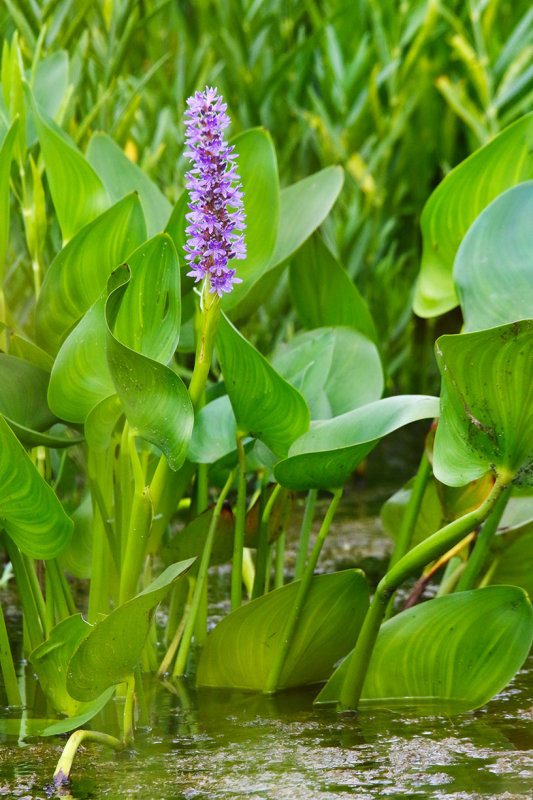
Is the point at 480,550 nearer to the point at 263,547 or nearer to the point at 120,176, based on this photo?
the point at 263,547

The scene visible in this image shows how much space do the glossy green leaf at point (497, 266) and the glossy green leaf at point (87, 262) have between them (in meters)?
0.36

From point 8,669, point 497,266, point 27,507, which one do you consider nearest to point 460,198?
point 497,266

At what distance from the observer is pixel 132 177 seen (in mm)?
1319

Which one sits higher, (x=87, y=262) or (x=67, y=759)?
(x=87, y=262)

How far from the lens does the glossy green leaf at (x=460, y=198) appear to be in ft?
3.81

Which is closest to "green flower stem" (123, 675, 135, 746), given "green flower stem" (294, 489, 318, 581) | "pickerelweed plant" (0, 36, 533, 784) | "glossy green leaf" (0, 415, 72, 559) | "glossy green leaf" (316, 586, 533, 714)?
"pickerelweed plant" (0, 36, 533, 784)

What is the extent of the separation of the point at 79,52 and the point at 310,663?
4.07ft

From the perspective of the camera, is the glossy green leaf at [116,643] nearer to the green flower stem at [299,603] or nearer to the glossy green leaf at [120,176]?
the green flower stem at [299,603]

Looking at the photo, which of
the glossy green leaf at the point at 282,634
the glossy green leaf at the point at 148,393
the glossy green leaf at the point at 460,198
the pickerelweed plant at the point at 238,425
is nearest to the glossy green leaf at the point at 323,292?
the pickerelweed plant at the point at 238,425

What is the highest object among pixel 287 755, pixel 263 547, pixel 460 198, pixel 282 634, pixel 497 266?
pixel 460 198

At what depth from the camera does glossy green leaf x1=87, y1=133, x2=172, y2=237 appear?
4.28ft

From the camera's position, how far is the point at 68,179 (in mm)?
1142

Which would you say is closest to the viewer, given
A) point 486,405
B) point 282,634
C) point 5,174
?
point 486,405

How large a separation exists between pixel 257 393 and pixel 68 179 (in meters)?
0.37
